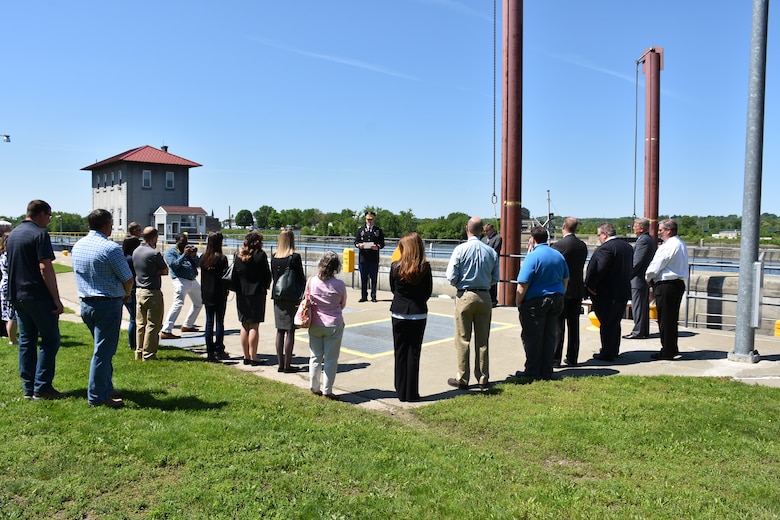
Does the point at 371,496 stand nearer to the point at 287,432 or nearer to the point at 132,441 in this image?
the point at 287,432

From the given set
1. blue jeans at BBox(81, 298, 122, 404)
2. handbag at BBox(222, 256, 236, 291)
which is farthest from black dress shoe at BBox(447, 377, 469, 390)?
blue jeans at BBox(81, 298, 122, 404)

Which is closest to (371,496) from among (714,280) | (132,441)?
(132,441)

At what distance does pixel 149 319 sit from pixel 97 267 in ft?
8.28

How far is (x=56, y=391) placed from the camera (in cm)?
614

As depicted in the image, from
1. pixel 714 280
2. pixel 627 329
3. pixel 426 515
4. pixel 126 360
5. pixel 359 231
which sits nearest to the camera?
pixel 426 515

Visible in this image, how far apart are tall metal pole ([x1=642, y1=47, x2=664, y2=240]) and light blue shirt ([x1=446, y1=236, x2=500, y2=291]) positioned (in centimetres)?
1633

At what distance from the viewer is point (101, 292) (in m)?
5.66

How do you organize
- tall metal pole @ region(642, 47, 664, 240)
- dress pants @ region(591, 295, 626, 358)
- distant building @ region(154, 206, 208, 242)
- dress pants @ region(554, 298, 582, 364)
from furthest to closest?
distant building @ region(154, 206, 208, 242) → tall metal pole @ region(642, 47, 664, 240) → dress pants @ region(591, 295, 626, 358) → dress pants @ region(554, 298, 582, 364)

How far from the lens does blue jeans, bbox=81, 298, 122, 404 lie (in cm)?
567

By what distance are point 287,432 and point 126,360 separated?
3842 mm

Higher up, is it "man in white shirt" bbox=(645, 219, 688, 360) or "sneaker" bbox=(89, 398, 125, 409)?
"man in white shirt" bbox=(645, 219, 688, 360)

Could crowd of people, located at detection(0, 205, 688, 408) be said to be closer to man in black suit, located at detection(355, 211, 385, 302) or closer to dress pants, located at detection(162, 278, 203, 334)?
dress pants, located at detection(162, 278, 203, 334)

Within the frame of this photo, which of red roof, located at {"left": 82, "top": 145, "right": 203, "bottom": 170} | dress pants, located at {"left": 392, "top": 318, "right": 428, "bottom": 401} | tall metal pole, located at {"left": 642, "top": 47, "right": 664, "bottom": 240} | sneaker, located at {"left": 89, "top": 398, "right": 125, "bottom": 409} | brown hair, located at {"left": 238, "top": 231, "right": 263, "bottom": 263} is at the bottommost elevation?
sneaker, located at {"left": 89, "top": 398, "right": 125, "bottom": 409}

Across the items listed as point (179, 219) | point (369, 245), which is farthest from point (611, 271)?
point (179, 219)
